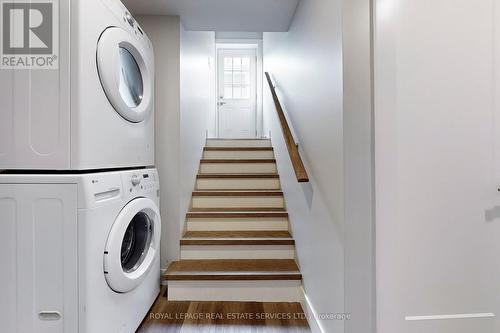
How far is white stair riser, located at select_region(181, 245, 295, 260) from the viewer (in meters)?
2.05

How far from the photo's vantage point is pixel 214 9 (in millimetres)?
1903

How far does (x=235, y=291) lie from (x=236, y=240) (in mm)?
368

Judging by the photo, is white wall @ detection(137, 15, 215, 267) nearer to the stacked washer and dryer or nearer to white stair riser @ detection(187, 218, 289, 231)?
white stair riser @ detection(187, 218, 289, 231)

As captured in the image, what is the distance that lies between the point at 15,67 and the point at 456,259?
6.99 ft

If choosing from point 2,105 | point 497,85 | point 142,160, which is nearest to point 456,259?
point 497,85

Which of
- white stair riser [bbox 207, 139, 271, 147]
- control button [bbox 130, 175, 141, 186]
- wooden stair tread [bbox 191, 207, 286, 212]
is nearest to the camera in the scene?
control button [bbox 130, 175, 141, 186]

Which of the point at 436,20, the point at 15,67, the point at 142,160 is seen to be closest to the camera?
the point at 15,67

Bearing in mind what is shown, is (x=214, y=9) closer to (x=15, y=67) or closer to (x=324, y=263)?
(x=15, y=67)

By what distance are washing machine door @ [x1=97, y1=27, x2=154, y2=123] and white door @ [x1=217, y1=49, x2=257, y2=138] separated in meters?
3.22

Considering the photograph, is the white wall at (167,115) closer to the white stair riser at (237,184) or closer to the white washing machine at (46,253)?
the white stair riser at (237,184)

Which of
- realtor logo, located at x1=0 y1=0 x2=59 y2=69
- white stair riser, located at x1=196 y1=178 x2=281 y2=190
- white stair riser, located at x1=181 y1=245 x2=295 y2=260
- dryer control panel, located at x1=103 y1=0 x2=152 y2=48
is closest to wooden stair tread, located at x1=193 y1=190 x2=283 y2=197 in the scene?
white stair riser, located at x1=196 y1=178 x2=281 y2=190

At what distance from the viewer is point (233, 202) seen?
8.36 ft

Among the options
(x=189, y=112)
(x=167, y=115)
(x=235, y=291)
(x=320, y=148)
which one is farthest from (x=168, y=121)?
(x=235, y=291)

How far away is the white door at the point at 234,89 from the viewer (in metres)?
4.90
